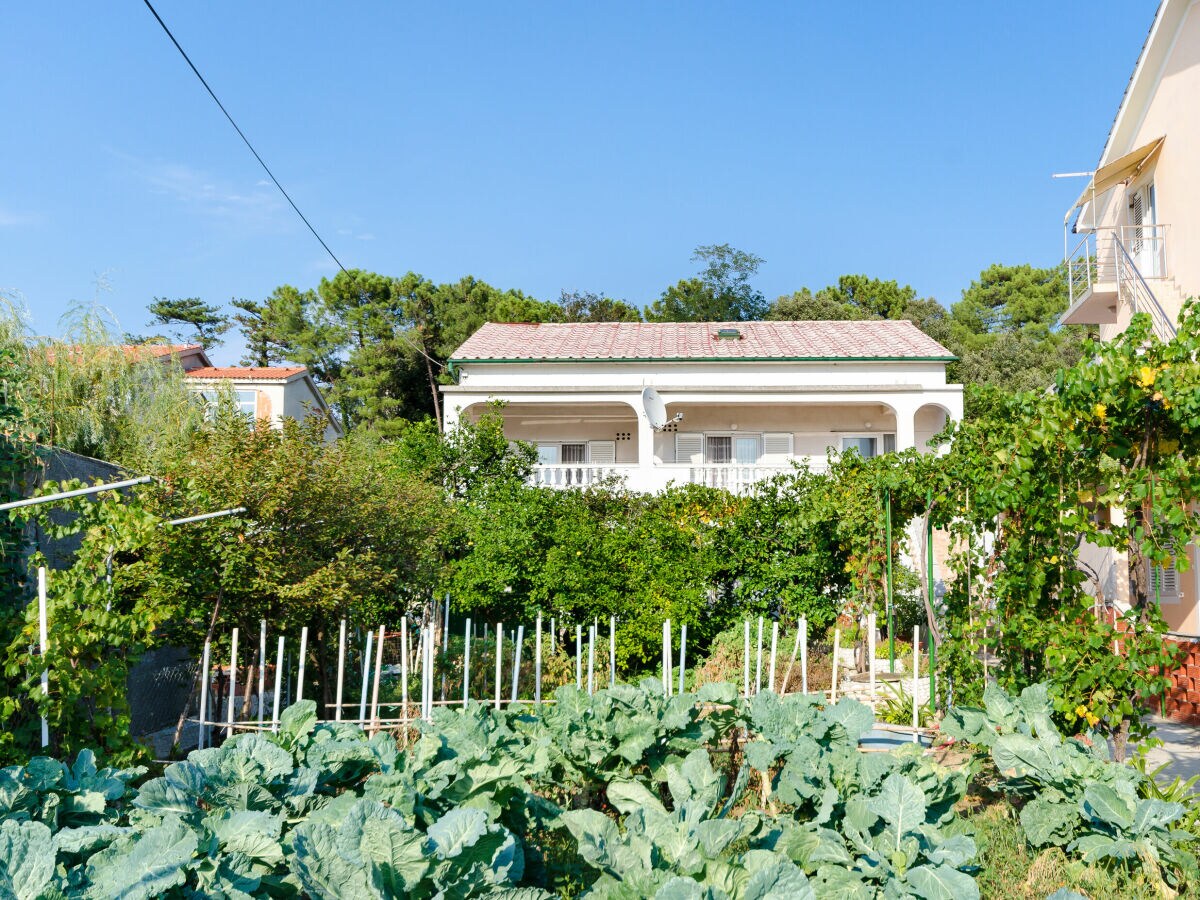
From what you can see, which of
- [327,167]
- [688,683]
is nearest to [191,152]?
[327,167]

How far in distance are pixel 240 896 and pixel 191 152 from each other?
11.6 m

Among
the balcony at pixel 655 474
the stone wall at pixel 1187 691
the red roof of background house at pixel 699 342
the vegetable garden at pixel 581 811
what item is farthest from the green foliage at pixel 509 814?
the red roof of background house at pixel 699 342

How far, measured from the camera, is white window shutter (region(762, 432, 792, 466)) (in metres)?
20.2

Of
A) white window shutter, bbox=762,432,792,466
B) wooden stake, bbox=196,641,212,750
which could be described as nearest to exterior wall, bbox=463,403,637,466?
white window shutter, bbox=762,432,792,466

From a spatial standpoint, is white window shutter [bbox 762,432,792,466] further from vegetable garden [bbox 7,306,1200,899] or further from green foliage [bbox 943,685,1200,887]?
green foliage [bbox 943,685,1200,887]

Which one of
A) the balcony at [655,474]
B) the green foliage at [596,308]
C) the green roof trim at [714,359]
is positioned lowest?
the balcony at [655,474]

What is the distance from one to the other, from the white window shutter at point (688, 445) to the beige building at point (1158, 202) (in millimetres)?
7892

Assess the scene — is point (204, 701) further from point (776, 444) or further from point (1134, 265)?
→ point (776, 444)

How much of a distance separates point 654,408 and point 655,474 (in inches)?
74.3

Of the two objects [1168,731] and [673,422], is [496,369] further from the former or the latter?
[1168,731]

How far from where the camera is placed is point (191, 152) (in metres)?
12.4

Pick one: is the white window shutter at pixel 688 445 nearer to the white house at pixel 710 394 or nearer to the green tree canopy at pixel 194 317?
the white house at pixel 710 394

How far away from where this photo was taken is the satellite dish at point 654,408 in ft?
59.2

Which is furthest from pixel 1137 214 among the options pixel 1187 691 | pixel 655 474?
pixel 655 474
